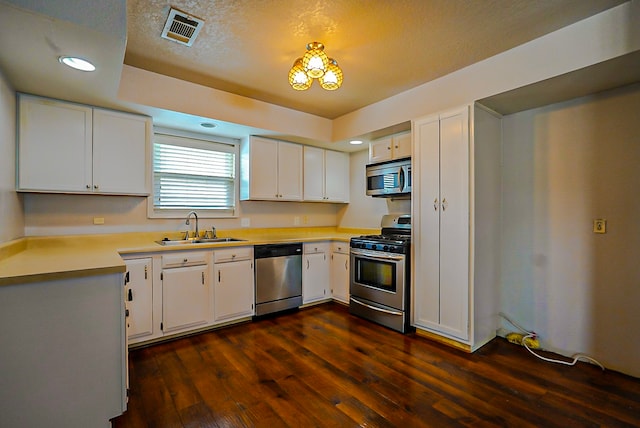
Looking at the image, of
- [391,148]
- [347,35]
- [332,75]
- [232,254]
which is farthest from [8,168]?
[391,148]

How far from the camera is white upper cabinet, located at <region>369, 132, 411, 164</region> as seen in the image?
3.37 metres

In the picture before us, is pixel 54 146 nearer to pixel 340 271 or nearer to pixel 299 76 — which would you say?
pixel 299 76

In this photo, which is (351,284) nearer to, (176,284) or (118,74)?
(176,284)

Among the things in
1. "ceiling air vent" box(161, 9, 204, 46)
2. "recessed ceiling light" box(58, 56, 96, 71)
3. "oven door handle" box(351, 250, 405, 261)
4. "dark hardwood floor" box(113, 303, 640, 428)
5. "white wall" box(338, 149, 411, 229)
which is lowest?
"dark hardwood floor" box(113, 303, 640, 428)

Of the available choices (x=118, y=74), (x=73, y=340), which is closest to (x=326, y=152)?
(x=118, y=74)

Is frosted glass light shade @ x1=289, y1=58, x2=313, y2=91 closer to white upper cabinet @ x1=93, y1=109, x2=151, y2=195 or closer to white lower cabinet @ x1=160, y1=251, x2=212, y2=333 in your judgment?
white upper cabinet @ x1=93, y1=109, x2=151, y2=195

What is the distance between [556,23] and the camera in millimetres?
2059

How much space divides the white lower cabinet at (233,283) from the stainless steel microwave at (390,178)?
5.54ft

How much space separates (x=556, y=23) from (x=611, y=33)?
0.32 m

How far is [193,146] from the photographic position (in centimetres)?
360

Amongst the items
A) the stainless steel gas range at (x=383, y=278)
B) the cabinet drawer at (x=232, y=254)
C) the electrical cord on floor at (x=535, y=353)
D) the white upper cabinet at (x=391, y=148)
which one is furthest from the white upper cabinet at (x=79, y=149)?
the electrical cord on floor at (x=535, y=353)

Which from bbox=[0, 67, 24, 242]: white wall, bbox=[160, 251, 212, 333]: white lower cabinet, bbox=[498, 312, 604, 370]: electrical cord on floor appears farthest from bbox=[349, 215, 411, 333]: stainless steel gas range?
bbox=[0, 67, 24, 242]: white wall

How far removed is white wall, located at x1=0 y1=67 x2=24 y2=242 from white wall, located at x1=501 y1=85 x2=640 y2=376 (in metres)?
4.16

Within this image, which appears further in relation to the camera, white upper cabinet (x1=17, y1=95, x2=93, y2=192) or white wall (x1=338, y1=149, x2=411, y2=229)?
white wall (x1=338, y1=149, x2=411, y2=229)
